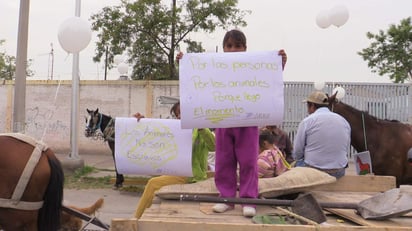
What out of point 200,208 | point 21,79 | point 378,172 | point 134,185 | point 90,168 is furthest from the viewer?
point 90,168

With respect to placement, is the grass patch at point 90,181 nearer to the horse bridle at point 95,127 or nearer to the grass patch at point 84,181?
the grass patch at point 84,181

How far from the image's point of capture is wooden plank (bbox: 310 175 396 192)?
322 cm

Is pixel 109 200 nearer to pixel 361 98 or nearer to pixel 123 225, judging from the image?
pixel 123 225

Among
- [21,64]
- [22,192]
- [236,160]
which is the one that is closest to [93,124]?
[21,64]

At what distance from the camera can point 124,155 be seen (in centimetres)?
343

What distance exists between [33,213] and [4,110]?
43.5 feet

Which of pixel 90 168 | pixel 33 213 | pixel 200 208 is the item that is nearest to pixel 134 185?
pixel 90 168

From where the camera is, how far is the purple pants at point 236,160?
2695 millimetres

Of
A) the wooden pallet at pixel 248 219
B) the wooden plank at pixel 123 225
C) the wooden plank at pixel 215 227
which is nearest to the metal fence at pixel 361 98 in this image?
the wooden pallet at pixel 248 219

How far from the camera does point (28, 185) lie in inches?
115

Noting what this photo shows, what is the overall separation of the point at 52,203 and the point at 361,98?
39.6 ft

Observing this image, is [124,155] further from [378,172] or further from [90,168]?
[90,168]

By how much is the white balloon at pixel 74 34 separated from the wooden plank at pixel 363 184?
580cm

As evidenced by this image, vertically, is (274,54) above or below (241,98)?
above
